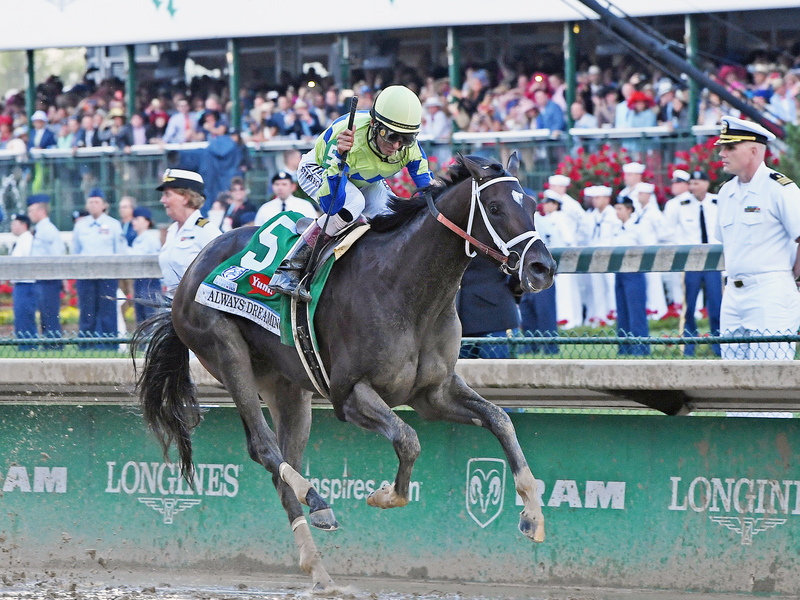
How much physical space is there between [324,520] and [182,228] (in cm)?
256

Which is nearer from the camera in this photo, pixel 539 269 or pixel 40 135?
pixel 539 269

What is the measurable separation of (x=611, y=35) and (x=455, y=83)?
279cm

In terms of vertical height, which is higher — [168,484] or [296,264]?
[296,264]

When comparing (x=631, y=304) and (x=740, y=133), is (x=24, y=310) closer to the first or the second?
(x=631, y=304)

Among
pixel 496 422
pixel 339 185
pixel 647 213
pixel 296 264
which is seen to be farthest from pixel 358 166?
pixel 647 213

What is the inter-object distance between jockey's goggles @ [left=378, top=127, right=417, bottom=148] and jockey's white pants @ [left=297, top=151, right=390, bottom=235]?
346 millimetres

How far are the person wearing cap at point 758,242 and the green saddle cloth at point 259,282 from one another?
2299 millimetres

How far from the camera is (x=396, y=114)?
5504 mm

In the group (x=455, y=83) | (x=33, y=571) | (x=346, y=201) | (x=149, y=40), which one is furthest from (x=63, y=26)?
(x=346, y=201)

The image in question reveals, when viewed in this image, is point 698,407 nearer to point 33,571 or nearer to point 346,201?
point 346,201

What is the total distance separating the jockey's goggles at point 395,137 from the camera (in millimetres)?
5578

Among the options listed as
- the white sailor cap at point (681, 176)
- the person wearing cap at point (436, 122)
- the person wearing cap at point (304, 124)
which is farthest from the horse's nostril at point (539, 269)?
the person wearing cap at point (304, 124)

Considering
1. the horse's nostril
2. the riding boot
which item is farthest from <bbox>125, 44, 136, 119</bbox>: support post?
the horse's nostril

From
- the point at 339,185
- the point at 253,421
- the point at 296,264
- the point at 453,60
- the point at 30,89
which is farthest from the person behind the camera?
the point at 30,89
